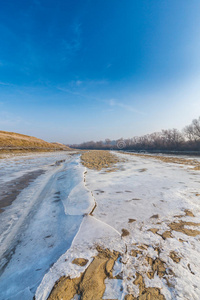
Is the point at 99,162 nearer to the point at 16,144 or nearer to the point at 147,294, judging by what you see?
the point at 147,294

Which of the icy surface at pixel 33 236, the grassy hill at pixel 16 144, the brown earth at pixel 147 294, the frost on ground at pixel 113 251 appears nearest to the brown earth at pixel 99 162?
the icy surface at pixel 33 236

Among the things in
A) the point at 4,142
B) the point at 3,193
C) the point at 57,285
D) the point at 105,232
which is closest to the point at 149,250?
the point at 105,232

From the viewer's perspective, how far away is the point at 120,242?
6.22 feet

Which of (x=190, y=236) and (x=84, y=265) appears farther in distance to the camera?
(x=190, y=236)

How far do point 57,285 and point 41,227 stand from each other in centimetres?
145

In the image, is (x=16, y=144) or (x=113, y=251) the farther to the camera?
(x=16, y=144)

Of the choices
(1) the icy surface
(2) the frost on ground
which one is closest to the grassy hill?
(1) the icy surface

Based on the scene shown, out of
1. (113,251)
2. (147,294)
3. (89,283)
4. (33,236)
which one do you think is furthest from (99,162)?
(147,294)

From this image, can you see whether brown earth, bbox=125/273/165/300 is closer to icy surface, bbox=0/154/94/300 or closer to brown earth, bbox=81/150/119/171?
icy surface, bbox=0/154/94/300

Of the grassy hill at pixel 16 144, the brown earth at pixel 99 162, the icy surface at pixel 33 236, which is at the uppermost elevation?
the grassy hill at pixel 16 144

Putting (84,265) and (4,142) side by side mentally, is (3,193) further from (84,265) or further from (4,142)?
(4,142)

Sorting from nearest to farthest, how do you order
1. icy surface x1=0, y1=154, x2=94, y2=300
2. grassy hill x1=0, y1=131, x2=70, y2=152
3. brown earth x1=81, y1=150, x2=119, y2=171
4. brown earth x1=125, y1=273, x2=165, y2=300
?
1. brown earth x1=125, y1=273, x2=165, y2=300
2. icy surface x1=0, y1=154, x2=94, y2=300
3. brown earth x1=81, y1=150, x2=119, y2=171
4. grassy hill x1=0, y1=131, x2=70, y2=152

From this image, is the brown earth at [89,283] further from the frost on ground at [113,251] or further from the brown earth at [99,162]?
the brown earth at [99,162]

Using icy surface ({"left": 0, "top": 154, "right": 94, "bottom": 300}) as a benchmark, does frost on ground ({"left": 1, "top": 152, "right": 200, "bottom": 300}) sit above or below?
above
